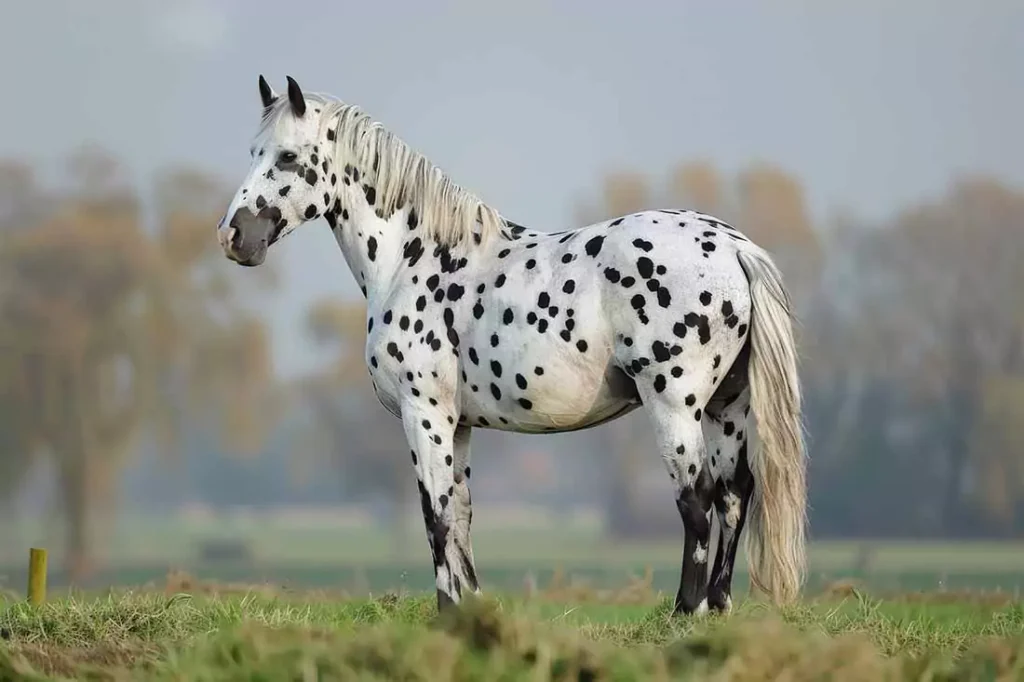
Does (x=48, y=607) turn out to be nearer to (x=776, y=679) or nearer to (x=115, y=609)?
(x=115, y=609)

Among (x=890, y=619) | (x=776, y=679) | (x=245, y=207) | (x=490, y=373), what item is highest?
(x=245, y=207)

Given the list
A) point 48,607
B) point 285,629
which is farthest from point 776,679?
point 48,607

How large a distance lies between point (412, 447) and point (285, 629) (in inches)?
84.2

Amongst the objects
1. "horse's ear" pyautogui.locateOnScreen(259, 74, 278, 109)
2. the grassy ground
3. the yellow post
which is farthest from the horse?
the yellow post

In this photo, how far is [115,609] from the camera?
249 inches

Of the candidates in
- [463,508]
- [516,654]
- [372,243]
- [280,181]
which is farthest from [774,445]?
[280,181]

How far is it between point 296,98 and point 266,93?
0.94ft

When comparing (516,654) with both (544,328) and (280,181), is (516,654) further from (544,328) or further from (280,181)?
(280,181)

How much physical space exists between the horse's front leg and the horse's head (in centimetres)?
117

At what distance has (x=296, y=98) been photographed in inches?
251

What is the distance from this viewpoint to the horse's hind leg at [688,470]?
18.7ft

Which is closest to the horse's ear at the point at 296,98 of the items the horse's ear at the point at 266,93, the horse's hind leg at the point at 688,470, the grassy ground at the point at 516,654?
the horse's ear at the point at 266,93

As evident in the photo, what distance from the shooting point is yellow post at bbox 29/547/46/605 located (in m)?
7.13

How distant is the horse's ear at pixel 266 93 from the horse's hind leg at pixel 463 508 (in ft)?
6.64
